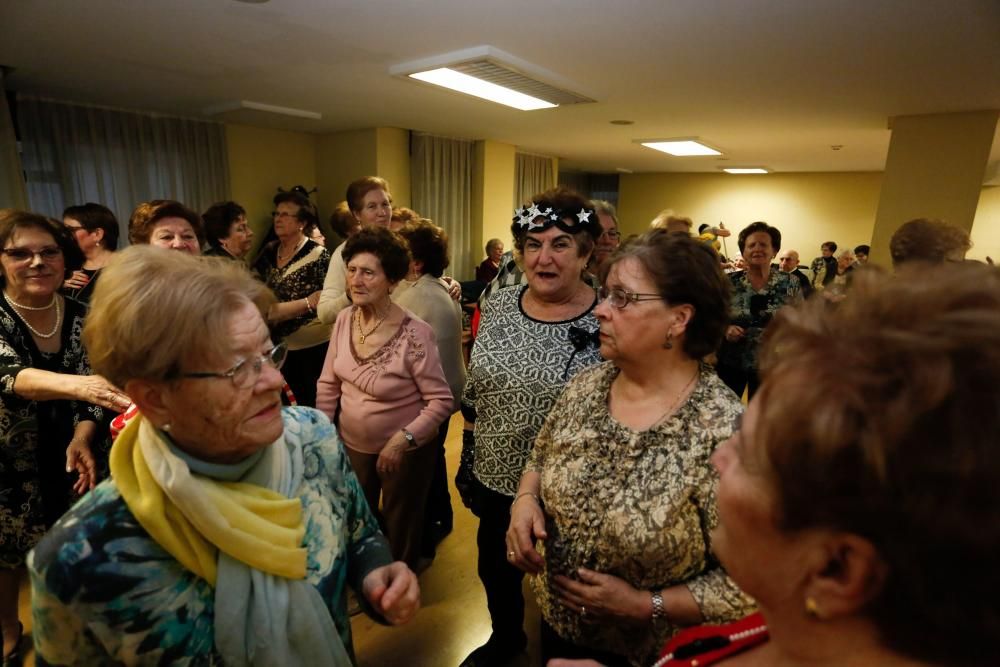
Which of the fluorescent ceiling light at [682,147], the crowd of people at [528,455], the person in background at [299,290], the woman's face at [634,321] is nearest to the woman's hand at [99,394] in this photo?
the crowd of people at [528,455]

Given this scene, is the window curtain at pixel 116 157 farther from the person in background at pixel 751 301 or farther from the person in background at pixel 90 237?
the person in background at pixel 751 301

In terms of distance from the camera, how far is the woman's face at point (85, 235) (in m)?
2.70

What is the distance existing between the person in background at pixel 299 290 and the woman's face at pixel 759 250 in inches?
110

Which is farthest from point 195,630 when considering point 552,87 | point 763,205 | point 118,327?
point 763,205

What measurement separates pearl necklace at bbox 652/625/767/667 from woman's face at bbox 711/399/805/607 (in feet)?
0.65

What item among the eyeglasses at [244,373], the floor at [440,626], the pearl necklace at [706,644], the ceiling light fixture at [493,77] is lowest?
the floor at [440,626]

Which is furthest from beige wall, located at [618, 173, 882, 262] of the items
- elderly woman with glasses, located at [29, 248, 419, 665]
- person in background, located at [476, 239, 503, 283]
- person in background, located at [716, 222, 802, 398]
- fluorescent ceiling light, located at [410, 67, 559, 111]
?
elderly woman with glasses, located at [29, 248, 419, 665]

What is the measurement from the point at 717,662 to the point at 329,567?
71 centimetres

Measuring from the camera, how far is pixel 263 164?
664 centimetres

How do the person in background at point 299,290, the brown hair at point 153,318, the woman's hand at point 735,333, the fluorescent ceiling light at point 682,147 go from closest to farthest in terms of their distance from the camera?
the brown hair at point 153,318
the person in background at point 299,290
the woman's hand at point 735,333
the fluorescent ceiling light at point 682,147

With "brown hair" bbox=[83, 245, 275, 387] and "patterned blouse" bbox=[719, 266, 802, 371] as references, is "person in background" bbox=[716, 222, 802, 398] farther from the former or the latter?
"brown hair" bbox=[83, 245, 275, 387]

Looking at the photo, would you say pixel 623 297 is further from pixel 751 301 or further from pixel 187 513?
pixel 751 301

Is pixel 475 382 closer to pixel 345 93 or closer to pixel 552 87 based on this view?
pixel 552 87

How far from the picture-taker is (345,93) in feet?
14.8
